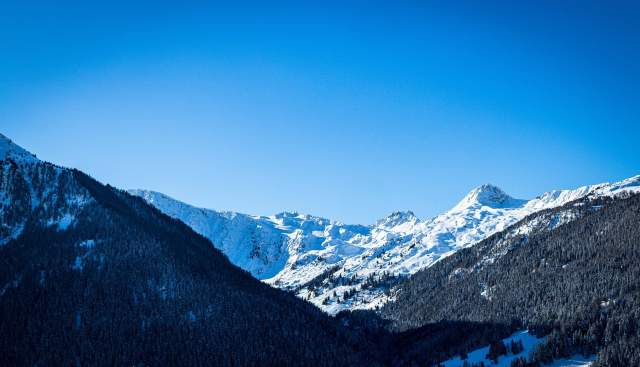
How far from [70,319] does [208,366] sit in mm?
54454

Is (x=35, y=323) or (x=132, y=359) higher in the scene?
(x=35, y=323)

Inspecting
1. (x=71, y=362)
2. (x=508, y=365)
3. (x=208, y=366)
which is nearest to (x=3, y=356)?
(x=71, y=362)

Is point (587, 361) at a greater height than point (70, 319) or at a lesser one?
lesser

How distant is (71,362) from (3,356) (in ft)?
76.6

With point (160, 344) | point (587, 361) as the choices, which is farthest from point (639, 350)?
point (160, 344)

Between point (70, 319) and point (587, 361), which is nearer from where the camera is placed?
point (587, 361)

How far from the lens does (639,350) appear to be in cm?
17600

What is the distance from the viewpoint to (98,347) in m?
190

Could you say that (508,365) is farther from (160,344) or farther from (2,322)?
(2,322)

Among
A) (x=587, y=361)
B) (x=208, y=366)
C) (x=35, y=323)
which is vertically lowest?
(x=587, y=361)

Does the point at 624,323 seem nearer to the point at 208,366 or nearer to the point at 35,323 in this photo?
the point at 208,366

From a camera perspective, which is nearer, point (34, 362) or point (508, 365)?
point (34, 362)

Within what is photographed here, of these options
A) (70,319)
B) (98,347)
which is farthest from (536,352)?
(70,319)

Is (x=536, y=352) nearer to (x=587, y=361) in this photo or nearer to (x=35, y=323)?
(x=587, y=361)
